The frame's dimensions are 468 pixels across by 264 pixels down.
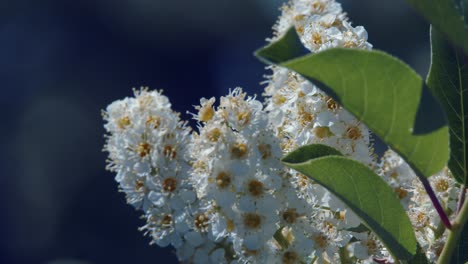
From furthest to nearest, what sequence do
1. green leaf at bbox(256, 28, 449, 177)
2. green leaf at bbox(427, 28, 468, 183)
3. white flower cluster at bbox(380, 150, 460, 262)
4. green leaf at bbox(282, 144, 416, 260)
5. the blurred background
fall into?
the blurred background < white flower cluster at bbox(380, 150, 460, 262) < green leaf at bbox(427, 28, 468, 183) < green leaf at bbox(282, 144, 416, 260) < green leaf at bbox(256, 28, 449, 177)

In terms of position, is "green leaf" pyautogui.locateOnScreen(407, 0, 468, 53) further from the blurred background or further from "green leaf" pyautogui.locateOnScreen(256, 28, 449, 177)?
the blurred background

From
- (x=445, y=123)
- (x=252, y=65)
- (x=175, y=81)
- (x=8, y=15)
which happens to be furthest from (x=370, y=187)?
(x=8, y=15)

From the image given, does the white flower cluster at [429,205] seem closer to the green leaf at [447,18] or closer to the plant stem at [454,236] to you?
the plant stem at [454,236]

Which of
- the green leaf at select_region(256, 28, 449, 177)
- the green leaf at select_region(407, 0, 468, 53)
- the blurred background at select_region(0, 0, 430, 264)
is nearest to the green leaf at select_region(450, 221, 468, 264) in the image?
the green leaf at select_region(256, 28, 449, 177)

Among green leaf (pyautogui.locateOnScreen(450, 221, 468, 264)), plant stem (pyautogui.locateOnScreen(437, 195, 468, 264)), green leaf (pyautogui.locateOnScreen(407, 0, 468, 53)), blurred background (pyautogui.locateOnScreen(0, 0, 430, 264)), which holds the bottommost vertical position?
green leaf (pyautogui.locateOnScreen(450, 221, 468, 264))

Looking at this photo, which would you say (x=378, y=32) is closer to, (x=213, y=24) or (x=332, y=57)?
(x=213, y=24)
